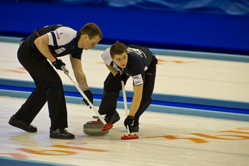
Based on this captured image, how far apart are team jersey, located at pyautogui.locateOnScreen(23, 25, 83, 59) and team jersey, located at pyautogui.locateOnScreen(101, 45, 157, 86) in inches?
12.7

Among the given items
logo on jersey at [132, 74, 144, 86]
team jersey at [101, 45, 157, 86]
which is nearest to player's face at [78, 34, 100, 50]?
team jersey at [101, 45, 157, 86]

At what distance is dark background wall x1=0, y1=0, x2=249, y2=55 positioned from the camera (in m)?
7.41

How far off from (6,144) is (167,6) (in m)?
9.48

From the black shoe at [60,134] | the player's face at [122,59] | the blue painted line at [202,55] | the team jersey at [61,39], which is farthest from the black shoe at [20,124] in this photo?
the blue painted line at [202,55]

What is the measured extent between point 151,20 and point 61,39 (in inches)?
277

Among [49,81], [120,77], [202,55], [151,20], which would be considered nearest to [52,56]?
[49,81]

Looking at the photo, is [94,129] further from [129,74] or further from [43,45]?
[43,45]

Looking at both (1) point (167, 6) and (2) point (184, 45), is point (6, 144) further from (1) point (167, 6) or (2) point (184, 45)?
(1) point (167, 6)

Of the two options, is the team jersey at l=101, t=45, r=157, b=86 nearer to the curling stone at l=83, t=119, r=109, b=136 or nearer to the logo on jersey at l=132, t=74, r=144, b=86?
the logo on jersey at l=132, t=74, r=144, b=86

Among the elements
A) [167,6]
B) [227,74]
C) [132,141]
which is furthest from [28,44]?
[167,6]

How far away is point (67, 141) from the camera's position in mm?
2953

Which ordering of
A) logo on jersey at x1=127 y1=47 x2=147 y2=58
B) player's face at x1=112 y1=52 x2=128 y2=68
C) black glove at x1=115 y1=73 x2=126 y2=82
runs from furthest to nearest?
black glove at x1=115 y1=73 x2=126 y2=82 < logo on jersey at x1=127 y1=47 x2=147 y2=58 < player's face at x1=112 y1=52 x2=128 y2=68

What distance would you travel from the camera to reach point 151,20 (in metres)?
9.66

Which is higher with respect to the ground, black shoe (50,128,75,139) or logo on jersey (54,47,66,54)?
logo on jersey (54,47,66,54)
